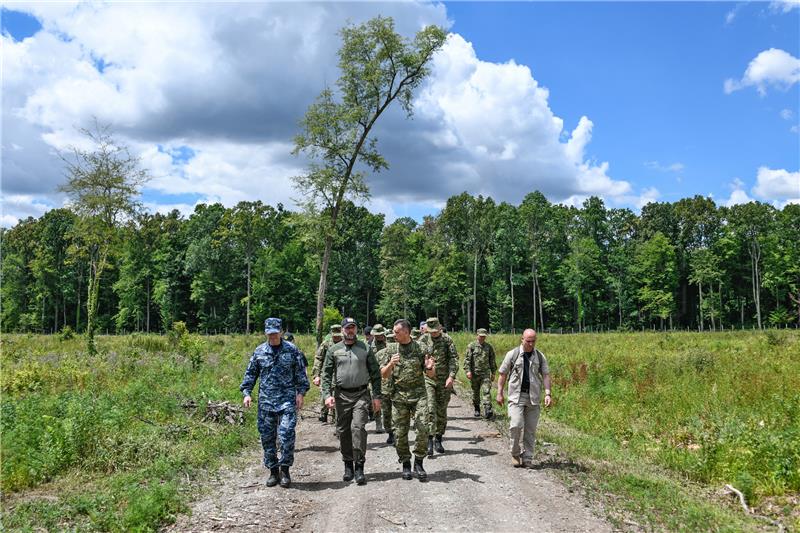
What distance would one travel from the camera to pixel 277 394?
7.72 m

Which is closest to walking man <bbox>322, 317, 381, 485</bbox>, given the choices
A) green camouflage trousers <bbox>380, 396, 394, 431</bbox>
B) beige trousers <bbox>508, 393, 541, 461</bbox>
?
beige trousers <bbox>508, 393, 541, 461</bbox>

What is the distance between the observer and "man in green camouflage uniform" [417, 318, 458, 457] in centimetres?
941

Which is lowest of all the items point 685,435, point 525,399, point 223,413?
point 685,435

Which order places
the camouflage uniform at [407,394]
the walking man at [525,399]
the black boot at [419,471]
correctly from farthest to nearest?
the walking man at [525,399] → the camouflage uniform at [407,394] → the black boot at [419,471]

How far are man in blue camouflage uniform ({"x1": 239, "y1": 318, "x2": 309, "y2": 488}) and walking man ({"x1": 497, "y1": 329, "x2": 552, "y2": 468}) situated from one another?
335 centimetres

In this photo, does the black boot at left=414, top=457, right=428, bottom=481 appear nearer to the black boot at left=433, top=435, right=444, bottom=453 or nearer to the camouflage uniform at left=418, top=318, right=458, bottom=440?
the camouflage uniform at left=418, top=318, right=458, bottom=440

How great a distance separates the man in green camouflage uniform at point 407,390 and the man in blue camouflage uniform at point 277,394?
55.1 inches

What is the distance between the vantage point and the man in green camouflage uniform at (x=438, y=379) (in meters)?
9.41

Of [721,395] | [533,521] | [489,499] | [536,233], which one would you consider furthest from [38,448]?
[536,233]

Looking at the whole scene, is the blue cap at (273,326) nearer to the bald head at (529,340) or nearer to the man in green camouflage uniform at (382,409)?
the man in green camouflage uniform at (382,409)

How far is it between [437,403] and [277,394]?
3.30 meters

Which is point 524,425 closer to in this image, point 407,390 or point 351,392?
point 407,390

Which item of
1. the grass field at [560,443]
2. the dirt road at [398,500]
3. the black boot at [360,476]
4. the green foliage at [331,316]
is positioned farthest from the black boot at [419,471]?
the green foliage at [331,316]

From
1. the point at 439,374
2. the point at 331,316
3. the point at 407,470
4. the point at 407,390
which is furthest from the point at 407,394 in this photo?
the point at 331,316
